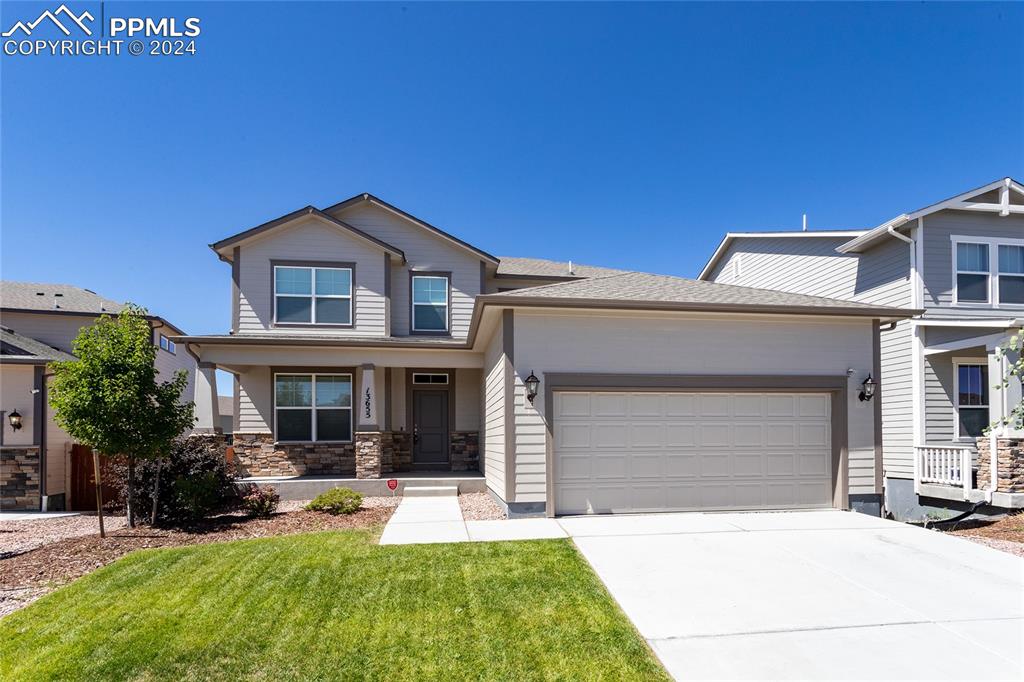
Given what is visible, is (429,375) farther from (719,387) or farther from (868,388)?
→ (868,388)

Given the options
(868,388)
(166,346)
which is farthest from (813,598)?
(166,346)

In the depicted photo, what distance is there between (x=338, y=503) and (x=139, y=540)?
9.28ft

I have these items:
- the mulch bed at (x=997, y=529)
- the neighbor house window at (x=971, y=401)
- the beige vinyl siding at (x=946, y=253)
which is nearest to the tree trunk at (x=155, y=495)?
the mulch bed at (x=997, y=529)

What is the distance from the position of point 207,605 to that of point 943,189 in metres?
16.5

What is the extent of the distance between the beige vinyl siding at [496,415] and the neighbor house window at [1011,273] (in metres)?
11.9

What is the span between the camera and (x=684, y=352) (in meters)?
8.84

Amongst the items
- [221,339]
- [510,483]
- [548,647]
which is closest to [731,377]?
[510,483]

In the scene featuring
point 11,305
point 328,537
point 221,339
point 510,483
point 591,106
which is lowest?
point 328,537

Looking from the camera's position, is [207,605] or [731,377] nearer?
[207,605]

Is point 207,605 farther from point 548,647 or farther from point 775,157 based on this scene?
point 775,157

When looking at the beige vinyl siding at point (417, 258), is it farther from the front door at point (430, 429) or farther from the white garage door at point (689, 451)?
the white garage door at point (689, 451)

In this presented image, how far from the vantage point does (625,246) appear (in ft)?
68.4

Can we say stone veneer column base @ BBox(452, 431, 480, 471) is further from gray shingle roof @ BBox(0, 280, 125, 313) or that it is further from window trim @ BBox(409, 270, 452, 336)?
gray shingle roof @ BBox(0, 280, 125, 313)

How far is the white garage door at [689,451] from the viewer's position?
8578 millimetres
